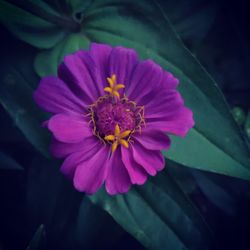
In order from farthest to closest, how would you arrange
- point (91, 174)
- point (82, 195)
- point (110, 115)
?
point (82, 195), point (110, 115), point (91, 174)

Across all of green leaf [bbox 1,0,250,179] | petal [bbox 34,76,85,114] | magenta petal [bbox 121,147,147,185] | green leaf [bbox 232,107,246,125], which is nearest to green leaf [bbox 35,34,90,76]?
green leaf [bbox 1,0,250,179]

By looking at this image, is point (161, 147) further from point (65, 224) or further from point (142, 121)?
point (65, 224)

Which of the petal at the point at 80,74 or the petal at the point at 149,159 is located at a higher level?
the petal at the point at 80,74

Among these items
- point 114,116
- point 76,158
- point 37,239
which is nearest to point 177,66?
point 114,116

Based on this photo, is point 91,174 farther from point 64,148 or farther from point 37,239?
point 37,239

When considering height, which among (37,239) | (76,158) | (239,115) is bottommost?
(239,115)

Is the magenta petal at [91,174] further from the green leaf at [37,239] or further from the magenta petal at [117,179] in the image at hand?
the green leaf at [37,239]

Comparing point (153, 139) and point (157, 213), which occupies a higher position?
point (153, 139)

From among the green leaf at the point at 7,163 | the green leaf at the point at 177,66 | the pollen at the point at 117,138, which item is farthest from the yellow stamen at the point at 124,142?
the green leaf at the point at 7,163
